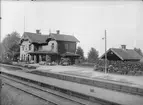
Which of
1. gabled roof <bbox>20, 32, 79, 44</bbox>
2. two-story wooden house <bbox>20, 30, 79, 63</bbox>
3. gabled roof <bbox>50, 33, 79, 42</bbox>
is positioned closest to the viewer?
two-story wooden house <bbox>20, 30, 79, 63</bbox>

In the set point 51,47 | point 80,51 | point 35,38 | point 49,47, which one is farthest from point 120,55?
point 35,38

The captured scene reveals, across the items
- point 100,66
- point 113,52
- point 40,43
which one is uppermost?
point 40,43

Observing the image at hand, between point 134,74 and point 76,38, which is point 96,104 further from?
point 76,38

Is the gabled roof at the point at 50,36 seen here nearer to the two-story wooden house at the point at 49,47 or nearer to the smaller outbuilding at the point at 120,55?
the two-story wooden house at the point at 49,47

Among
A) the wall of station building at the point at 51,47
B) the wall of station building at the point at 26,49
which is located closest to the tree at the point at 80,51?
the wall of station building at the point at 51,47

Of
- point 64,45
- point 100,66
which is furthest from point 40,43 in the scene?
point 100,66

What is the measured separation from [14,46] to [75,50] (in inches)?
901

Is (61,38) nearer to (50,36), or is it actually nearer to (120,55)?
(50,36)

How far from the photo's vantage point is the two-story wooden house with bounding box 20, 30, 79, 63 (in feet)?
121

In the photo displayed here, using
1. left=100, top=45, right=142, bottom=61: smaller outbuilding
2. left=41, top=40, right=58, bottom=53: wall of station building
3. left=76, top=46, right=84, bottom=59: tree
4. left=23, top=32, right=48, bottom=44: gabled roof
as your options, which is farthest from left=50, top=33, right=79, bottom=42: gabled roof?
left=100, top=45, right=142, bottom=61: smaller outbuilding

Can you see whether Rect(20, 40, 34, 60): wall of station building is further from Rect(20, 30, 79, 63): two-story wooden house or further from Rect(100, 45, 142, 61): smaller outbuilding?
Rect(100, 45, 142, 61): smaller outbuilding

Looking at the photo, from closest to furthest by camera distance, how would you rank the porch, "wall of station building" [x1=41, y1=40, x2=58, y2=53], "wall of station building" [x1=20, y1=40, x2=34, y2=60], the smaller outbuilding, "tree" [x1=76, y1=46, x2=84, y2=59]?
the smaller outbuilding → the porch → "wall of station building" [x1=41, y1=40, x2=58, y2=53] → "wall of station building" [x1=20, y1=40, x2=34, y2=60] → "tree" [x1=76, y1=46, x2=84, y2=59]

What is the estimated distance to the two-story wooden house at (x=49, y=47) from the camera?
1449 inches

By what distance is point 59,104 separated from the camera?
364 inches
